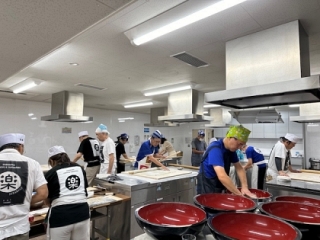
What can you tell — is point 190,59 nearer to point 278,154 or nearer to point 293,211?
point 293,211

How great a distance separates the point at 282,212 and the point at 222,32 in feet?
4.88

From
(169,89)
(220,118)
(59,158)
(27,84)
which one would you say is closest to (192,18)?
(59,158)

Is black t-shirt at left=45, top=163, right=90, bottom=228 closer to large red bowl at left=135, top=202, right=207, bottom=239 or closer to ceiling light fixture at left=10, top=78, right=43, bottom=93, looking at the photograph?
large red bowl at left=135, top=202, right=207, bottom=239

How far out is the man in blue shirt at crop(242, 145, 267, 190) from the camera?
4.00 m

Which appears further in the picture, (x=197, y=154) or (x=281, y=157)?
(x=197, y=154)

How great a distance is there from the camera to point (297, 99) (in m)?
2.02

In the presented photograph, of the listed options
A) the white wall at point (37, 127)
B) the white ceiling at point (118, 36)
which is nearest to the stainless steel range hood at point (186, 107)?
the white ceiling at point (118, 36)

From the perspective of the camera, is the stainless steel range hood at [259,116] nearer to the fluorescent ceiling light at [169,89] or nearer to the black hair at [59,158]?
the fluorescent ceiling light at [169,89]

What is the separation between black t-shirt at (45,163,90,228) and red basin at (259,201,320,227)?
4.69 feet

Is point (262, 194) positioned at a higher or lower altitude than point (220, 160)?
lower

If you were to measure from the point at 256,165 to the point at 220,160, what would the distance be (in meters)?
2.50

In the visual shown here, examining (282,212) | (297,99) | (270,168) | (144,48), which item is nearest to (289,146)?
(270,168)

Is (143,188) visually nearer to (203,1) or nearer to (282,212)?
(282,212)

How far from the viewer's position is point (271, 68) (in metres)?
1.91
